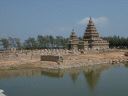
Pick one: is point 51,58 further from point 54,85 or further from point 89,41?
point 89,41

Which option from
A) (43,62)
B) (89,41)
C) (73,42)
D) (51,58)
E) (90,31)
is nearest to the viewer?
(43,62)

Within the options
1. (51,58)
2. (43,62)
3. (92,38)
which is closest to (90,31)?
(92,38)

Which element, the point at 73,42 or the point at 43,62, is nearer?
the point at 43,62

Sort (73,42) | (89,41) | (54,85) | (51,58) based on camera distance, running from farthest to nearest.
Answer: (73,42)
(89,41)
(51,58)
(54,85)

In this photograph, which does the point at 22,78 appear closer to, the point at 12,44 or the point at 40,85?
the point at 40,85

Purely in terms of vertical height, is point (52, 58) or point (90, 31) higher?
point (90, 31)

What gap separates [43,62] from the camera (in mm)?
40844

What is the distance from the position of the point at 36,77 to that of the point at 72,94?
10423 mm

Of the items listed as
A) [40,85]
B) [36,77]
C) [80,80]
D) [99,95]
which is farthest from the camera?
[36,77]

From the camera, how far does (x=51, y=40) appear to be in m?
81.6

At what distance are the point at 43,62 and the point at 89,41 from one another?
2277 cm

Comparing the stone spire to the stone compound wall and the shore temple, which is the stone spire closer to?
the shore temple

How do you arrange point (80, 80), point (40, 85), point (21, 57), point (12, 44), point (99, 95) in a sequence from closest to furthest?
1. point (99, 95)
2. point (40, 85)
3. point (80, 80)
4. point (21, 57)
5. point (12, 44)

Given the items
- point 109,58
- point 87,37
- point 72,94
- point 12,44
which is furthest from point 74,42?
point 72,94
